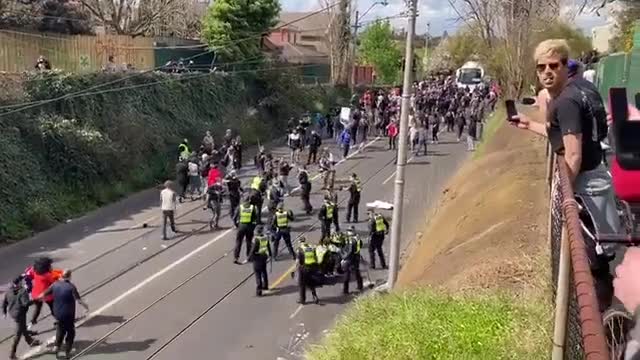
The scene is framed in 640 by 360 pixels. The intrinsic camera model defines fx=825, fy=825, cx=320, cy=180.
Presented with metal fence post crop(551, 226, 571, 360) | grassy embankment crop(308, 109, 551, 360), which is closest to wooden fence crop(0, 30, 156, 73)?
grassy embankment crop(308, 109, 551, 360)

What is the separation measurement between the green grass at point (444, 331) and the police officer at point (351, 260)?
6.86m

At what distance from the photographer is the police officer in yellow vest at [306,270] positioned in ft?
50.5

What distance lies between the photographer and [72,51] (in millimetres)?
29266

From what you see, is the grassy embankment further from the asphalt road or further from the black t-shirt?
the asphalt road

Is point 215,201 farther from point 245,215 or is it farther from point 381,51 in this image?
point 381,51

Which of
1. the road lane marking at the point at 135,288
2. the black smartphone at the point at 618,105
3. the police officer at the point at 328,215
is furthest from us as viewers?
the police officer at the point at 328,215

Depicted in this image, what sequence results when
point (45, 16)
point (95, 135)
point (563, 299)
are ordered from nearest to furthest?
point (563, 299)
point (95, 135)
point (45, 16)

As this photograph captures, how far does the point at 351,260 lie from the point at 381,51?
2479 inches

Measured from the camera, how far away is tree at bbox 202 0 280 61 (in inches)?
1539

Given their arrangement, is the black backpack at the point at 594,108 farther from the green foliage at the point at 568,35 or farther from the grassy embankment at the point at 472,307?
the green foliage at the point at 568,35

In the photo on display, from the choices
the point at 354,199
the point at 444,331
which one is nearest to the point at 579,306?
the point at 444,331

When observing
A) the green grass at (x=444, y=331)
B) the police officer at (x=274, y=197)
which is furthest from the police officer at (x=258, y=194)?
the green grass at (x=444, y=331)

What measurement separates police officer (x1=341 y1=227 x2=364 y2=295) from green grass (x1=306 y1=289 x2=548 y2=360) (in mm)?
6861

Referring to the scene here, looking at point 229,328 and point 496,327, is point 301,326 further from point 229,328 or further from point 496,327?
point 496,327
